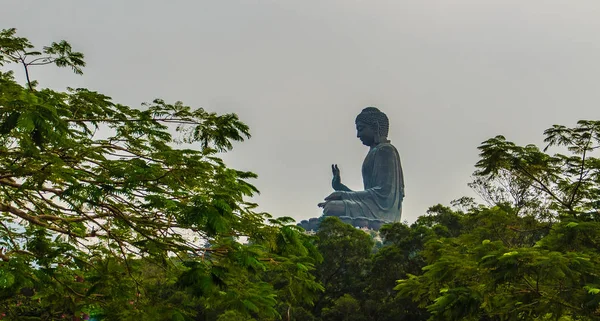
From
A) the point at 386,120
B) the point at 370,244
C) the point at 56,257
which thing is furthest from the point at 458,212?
the point at 386,120

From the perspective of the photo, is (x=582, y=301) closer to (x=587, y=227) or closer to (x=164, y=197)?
(x=587, y=227)

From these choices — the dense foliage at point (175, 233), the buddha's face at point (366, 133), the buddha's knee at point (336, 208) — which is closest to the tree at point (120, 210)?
the dense foliage at point (175, 233)

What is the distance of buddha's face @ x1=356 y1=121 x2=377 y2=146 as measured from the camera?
4566 centimetres

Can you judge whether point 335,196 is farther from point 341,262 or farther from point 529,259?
point 529,259

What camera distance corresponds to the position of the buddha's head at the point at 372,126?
45.7 metres

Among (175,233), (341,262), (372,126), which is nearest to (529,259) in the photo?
(175,233)

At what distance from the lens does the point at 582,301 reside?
732 cm

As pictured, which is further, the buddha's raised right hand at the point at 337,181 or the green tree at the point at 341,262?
the buddha's raised right hand at the point at 337,181

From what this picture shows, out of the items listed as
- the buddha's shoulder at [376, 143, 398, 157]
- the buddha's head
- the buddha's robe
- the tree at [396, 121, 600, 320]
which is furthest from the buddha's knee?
the tree at [396, 121, 600, 320]

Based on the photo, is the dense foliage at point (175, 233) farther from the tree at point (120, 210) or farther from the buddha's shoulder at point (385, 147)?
the buddha's shoulder at point (385, 147)

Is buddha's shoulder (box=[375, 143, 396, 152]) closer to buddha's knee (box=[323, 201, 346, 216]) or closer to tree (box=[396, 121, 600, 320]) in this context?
buddha's knee (box=[323, 201, 346, 216])

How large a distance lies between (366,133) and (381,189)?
4040 millimetres

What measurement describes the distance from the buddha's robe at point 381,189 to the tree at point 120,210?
36.0 meters

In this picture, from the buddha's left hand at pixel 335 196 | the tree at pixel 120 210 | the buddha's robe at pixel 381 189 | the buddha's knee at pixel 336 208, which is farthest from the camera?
the buddha's robe at pixel 381 189
